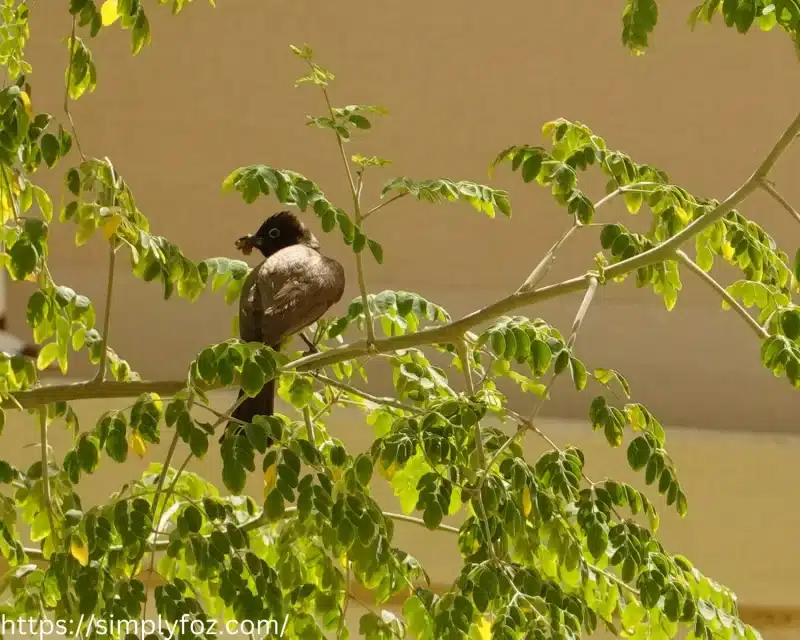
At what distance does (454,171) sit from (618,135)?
653 millimetres

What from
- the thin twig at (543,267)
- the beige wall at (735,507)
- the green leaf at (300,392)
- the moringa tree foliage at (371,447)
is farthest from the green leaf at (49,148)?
the beige wall at (735,507)

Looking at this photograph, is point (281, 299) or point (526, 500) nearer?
point (526, 500)

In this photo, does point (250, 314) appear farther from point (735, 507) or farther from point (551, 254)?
point (735, 507)

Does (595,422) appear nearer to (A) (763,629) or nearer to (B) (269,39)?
(A) (763,629)

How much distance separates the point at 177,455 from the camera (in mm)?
3318

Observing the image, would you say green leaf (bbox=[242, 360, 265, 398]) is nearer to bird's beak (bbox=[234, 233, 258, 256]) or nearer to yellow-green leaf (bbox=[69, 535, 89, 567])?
yellow-green leaf (bbox=[69, 535, 89, 567])

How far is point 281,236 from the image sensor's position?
239cm

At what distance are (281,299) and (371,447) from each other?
491 millimetres

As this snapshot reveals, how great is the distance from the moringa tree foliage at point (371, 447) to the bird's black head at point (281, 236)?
0.54m

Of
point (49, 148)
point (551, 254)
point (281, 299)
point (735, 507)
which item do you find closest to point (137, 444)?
point (281, 299)

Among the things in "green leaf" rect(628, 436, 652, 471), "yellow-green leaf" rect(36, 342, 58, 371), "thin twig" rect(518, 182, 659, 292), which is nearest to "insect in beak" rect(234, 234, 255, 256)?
"yellow-green leaf" rect(36, 342, 58, 371)

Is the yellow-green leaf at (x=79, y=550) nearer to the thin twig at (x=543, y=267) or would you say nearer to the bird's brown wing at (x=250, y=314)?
the bird's brown wing at (x=250, y=314)

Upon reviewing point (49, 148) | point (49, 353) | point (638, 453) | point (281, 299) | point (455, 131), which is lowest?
point (638, 453)

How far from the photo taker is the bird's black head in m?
2.38
